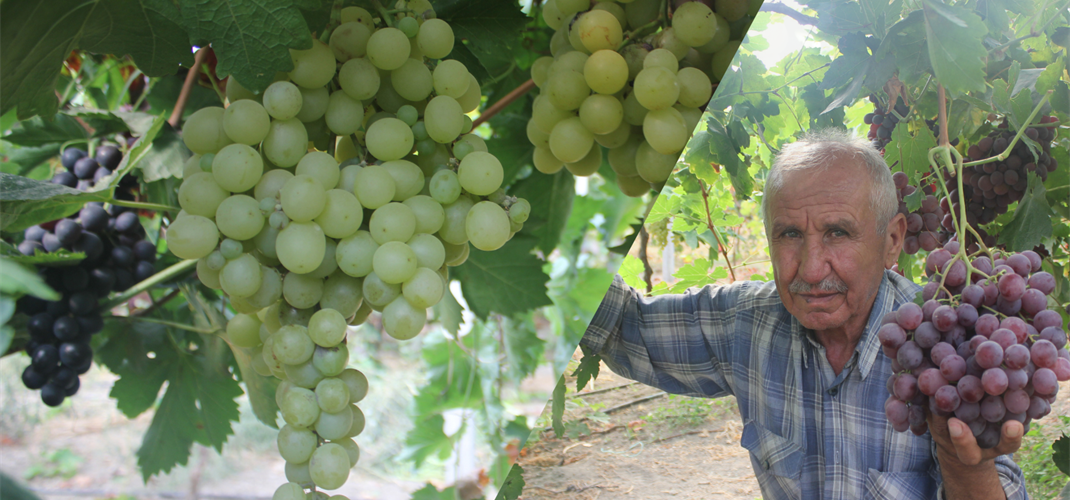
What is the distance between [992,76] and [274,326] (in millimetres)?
498

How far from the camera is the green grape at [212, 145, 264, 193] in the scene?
0.41 m

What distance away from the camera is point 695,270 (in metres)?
0.50

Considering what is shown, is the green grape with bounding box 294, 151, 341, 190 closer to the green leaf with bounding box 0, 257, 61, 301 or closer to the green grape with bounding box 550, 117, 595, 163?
the green grape with bounding box 550, 117, 595, 163

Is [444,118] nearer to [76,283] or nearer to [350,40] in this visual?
[350,40]

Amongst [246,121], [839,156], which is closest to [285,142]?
[246,121]

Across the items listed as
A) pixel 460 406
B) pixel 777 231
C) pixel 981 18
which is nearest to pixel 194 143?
pixel 460 406

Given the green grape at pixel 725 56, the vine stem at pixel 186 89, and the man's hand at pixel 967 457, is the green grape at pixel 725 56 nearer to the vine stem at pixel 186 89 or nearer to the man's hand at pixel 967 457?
the man's hand at pixel 967 457

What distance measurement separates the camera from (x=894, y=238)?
1.46 feet

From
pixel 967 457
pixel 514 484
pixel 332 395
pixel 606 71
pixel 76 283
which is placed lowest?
pixel 76 283

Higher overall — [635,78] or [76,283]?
[635,78]

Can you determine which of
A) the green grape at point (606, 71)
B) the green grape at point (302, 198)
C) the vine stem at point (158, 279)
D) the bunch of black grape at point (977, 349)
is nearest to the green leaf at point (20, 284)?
the green grape at point (302, 198)

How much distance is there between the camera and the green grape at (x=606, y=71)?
1.39ft

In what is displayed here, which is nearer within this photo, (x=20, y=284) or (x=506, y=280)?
(x=20, y=284)

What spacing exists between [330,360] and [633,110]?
0.80 ft
